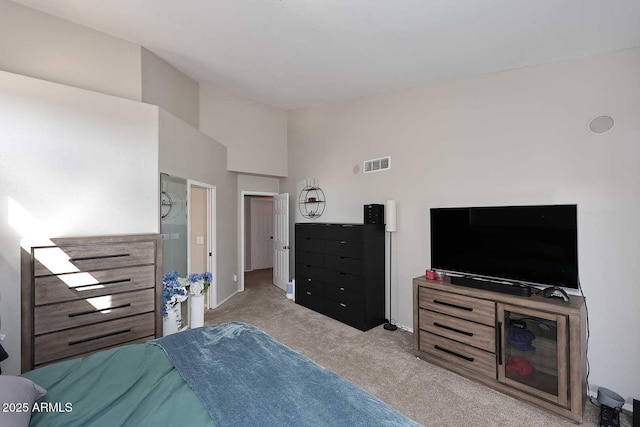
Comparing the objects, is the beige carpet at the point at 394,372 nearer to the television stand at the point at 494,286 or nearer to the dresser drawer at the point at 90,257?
the television stand at the point at 494,286

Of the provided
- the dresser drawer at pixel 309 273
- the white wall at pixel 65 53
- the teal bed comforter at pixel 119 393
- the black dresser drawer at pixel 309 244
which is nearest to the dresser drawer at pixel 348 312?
the dresser drawer at pixel 309 273

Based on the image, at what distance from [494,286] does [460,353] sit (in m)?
0.70

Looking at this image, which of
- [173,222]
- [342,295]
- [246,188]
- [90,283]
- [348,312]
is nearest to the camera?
[90,283]

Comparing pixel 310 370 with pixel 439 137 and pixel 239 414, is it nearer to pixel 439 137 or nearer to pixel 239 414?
pixel 239 414

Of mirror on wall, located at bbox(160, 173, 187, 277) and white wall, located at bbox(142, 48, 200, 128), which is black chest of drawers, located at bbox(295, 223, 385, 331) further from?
white wall, located at bbox(142, 48, 200, 128)

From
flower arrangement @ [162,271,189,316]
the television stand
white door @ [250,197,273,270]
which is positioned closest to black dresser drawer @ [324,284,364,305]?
the television stand

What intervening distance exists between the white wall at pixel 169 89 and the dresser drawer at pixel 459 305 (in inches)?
146

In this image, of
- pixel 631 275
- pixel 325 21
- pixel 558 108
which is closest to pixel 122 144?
pixel 325 21

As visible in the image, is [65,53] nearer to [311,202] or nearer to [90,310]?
[90,310]

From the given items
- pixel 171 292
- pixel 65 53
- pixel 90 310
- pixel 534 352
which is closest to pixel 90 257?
pixel 90 310

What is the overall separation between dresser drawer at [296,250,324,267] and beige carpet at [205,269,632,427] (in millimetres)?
723

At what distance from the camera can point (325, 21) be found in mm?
2377

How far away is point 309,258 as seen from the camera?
173 inches

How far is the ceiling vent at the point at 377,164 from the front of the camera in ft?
12.6
